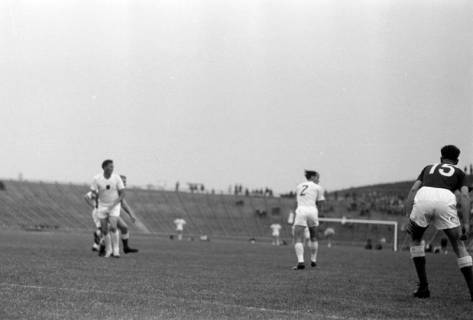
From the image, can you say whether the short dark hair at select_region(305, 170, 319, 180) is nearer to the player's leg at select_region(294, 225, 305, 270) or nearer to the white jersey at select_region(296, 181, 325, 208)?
the white jersey at select_region(296, 181, 325, 208)

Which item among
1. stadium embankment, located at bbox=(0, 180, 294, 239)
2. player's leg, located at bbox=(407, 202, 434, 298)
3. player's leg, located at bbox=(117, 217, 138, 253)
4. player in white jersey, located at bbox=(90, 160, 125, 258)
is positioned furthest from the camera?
stadium embankment, located at bbox=(0, 180, 294, 239)

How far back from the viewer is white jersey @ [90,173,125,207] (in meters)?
19.2

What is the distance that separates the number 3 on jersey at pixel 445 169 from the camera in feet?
35.0

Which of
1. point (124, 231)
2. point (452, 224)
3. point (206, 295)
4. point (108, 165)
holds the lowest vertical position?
point (206, 295)

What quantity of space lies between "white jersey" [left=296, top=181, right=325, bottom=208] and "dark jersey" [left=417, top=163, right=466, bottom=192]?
7235 mm

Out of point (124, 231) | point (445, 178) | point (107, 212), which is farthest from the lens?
point (124, 231)

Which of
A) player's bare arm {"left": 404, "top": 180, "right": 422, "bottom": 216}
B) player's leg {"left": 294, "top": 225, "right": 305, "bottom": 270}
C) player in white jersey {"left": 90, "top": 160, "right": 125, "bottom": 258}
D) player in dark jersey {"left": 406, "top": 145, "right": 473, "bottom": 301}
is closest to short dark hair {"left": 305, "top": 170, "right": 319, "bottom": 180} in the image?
player's leg {"left": 294, "top": 225, "right": 305, "bottom": 270}

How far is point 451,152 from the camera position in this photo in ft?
36.0

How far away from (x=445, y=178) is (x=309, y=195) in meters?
7.47

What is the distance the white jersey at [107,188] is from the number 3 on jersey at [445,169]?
10.1 meters

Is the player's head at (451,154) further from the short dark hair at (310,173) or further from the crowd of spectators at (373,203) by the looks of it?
the crowd of spectators at (373,203)

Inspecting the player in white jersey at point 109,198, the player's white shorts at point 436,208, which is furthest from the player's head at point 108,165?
the player's white shorts at point 436,208

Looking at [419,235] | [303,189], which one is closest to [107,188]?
[303,189]

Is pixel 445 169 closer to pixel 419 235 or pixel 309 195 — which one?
pixel 419 235
